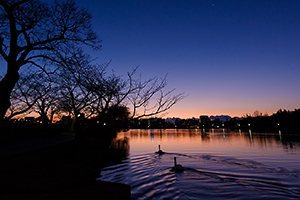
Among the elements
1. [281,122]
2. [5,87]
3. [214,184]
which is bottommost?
[214,184]

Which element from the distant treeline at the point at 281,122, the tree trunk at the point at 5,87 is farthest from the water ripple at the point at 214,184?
the distant treeline at the point at 281,122

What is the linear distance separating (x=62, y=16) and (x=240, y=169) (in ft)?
63.9

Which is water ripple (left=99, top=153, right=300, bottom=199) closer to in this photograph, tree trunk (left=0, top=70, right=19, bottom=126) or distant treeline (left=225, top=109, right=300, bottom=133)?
tree trunk (left=0, top=70, right=19, bottom=126)

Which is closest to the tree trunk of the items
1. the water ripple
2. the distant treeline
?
the water ripple

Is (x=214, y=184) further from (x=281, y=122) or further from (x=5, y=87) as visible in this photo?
(x=281, y=122)

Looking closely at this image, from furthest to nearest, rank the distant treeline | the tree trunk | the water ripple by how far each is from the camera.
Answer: the distant treeline
the water ripple
the tree trunk

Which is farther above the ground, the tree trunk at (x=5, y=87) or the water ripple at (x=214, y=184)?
the tree trunk at (x=5, y=87)

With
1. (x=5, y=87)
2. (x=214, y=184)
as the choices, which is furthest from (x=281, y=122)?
(x=5, y=87)

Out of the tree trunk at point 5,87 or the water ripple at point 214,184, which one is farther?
the water ripple at point 214,184

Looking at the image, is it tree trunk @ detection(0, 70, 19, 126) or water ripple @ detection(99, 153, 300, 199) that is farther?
water ripple @ detection(99, 153, 300, 199)

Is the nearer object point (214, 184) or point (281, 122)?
point (214, 184)

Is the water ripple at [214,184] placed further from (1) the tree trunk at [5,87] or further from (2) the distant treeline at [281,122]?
(2) the distant treeline at [281,122]

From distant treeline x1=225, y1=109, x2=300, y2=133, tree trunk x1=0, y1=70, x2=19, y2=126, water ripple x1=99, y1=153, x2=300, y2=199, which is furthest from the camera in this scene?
distant treeline x1=225, y1=109, x2=300, y2=133

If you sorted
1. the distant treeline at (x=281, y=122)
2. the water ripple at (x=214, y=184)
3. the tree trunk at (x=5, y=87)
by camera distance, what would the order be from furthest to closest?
the distant treeline at (x=281, y=122)
the water ripple at (x=214, y=184)
the tree trunk at (x=5, y=87)
